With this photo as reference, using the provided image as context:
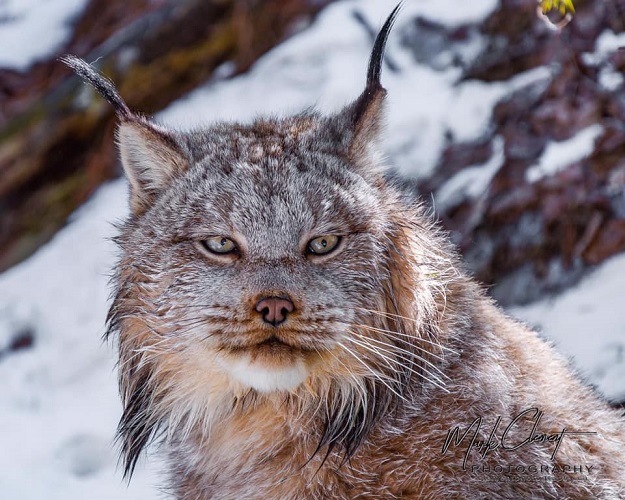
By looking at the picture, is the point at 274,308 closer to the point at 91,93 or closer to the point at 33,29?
the point at 91,93

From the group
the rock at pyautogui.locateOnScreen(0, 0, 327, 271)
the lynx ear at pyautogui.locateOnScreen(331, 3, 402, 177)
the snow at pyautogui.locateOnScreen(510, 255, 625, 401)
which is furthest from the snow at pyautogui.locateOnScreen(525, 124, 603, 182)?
the lynx ear at pyautogui.locateOnScreen(331, 3, 402, 177)

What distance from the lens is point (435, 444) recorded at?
3.05 m

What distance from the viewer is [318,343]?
294cm

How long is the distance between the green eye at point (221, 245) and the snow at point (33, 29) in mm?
3230

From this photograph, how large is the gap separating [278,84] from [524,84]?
1674 mm

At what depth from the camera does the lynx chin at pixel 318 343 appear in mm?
2967

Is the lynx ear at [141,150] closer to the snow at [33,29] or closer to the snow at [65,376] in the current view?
the snow at [65,376]

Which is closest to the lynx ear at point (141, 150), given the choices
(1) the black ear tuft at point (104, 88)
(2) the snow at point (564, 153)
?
(1) the black ear tuft at point (104, 88)

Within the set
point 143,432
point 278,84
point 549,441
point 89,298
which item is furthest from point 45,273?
point 549,441

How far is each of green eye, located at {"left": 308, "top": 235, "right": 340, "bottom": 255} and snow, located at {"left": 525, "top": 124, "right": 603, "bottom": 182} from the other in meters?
2.87

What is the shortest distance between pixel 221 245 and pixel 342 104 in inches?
107

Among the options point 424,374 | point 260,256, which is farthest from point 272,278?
point 424,374

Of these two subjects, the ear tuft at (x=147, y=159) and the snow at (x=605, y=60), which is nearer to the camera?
the ear tuft at (x=147, y=159)

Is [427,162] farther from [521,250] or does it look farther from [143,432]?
[143,432]
